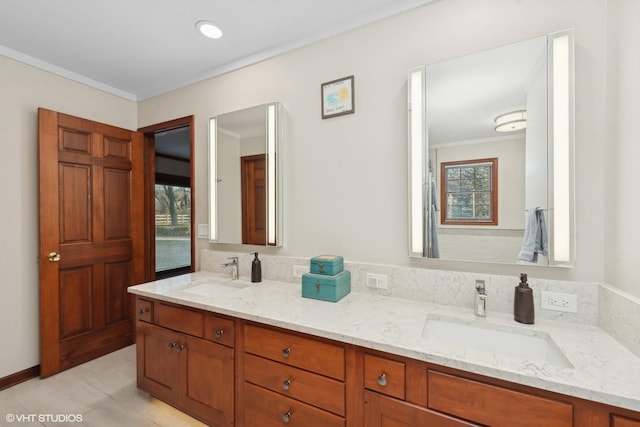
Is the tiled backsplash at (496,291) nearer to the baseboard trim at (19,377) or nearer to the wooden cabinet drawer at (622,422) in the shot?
the wooden cabinet drawer at (622,422)

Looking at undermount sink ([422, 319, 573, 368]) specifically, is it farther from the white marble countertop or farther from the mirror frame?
the mirror frame

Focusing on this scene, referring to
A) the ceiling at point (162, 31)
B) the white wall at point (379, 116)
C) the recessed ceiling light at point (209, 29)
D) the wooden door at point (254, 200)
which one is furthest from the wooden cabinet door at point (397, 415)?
the recessed ceiling light at point (209, 29)

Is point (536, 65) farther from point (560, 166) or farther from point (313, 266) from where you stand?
point (313, 266)

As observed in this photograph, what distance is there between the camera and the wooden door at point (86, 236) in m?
2.23

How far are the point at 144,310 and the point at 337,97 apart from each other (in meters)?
1.95

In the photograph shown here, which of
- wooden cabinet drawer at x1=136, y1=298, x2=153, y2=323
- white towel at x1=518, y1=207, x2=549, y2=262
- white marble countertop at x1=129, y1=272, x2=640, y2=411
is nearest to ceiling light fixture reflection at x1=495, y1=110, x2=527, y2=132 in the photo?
white towel at x1=518, y1=207, x2=549, y2=262

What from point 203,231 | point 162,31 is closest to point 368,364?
point 203,231

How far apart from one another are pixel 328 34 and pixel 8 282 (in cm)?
300

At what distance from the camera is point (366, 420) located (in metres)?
1.16

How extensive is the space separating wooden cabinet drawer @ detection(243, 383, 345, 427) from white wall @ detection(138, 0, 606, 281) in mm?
861

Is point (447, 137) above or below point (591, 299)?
above

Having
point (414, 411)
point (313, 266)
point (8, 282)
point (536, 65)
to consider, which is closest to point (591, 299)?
point (414, 411)

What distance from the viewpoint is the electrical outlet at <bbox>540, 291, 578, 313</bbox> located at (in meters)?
1.27

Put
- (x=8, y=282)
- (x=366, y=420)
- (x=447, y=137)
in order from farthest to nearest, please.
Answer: (x=8, y=282) < (x=447, y=137) < (x=366, y=420)
